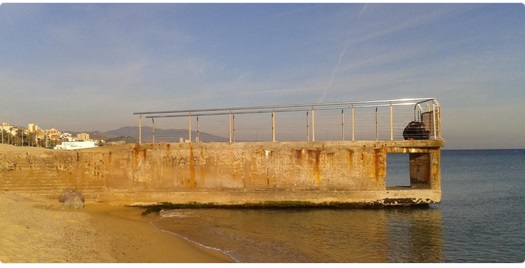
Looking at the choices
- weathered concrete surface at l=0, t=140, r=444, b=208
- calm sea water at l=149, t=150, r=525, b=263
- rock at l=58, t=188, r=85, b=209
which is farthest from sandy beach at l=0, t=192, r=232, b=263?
weathered concrete surface at l=0, t=140, r=444, b=208

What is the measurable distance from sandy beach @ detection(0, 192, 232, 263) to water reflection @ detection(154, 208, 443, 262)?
31.9 inches

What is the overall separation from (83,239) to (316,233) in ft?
19.6

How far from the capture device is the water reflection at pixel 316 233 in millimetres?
8805

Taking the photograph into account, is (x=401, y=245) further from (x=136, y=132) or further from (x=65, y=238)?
(x=136, y=132)

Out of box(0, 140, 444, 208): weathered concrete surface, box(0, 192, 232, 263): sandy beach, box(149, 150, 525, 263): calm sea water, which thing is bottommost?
box(149, 150, 525, 263): calm sea water

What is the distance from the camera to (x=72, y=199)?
42.5ft

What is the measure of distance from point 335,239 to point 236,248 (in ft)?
9.02

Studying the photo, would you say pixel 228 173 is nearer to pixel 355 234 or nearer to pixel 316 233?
pixel 316 233

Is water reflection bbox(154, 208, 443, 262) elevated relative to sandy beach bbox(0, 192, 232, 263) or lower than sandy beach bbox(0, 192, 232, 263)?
lower

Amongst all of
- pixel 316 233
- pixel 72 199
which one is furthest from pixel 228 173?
pixel 72 199

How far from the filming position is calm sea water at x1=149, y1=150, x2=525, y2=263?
889 centimetres

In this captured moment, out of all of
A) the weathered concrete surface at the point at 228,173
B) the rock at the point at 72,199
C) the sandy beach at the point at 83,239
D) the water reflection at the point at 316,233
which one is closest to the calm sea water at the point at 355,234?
the water reflection at the point at 316,233

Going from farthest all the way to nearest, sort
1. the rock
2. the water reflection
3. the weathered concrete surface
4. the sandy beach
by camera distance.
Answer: the weathered concrete surface → the rock → the water reflection → the sandy beach

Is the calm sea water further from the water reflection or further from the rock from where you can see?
the rock
